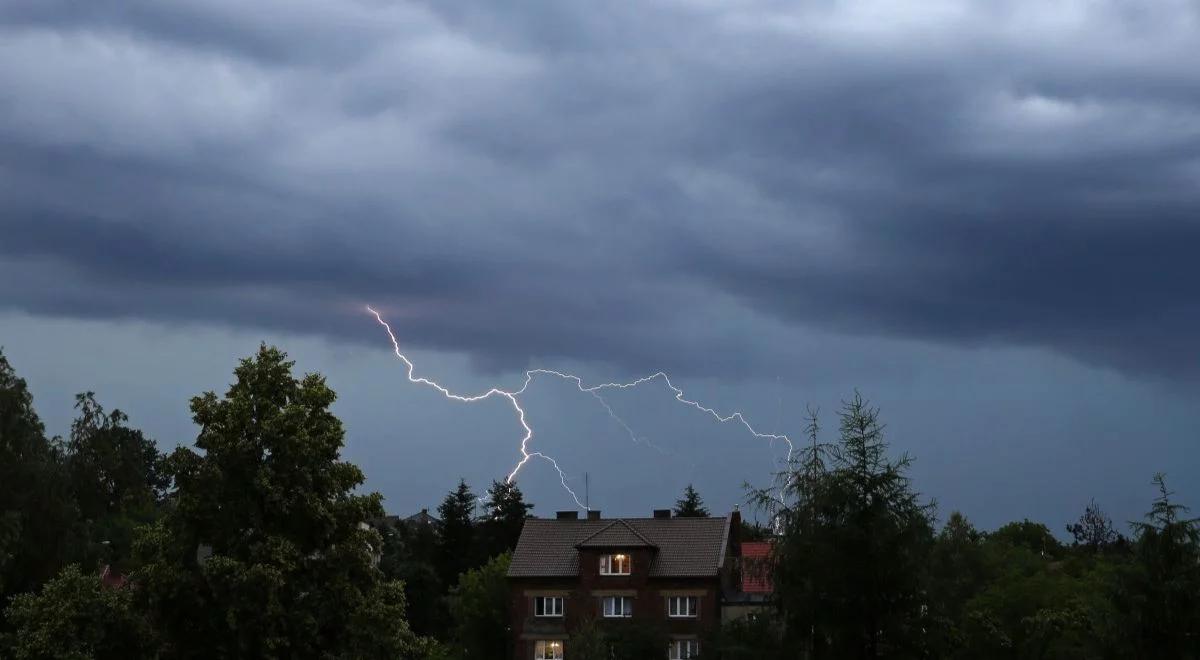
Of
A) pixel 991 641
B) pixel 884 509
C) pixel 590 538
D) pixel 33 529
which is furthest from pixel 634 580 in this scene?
pixel 884 509

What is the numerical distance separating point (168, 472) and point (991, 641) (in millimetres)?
39818

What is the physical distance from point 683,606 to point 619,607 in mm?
4095

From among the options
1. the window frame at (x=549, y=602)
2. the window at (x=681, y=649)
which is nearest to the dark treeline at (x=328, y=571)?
the window at (x=681, y=649)

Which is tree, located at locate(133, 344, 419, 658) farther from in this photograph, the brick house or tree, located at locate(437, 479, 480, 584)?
tree, located at locate(437, 479, 480, 584)

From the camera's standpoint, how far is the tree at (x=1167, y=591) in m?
32.7

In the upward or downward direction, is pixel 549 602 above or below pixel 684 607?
above

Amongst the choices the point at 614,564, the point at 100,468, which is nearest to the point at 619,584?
the point at 614,564

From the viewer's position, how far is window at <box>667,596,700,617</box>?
87875 mm

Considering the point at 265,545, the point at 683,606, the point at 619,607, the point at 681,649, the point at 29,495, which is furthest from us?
the point at 619,607

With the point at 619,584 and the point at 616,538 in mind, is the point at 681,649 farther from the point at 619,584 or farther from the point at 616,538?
the point at 616,538

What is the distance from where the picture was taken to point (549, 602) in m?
89.6

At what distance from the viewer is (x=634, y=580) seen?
3487 inches

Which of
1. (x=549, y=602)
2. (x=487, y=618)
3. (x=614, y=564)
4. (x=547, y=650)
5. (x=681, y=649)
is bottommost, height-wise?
(x=547, y=650)

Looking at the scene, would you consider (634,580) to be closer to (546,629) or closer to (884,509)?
(546,629)
